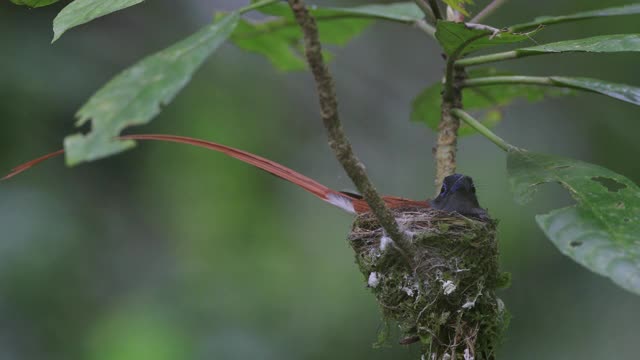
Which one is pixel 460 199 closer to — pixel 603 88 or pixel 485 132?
pixel 485 132

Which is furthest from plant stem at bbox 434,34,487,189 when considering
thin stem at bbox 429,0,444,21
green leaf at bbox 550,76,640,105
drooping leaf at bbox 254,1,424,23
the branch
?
the branch

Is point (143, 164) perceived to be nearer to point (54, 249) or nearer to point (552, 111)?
point (54, 249)

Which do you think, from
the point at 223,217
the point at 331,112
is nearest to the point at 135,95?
the point at 331,112

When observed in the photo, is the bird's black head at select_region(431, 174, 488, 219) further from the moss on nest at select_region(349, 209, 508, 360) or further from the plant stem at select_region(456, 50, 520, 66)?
the plant stem at select_region(456, 50, 520, 66)

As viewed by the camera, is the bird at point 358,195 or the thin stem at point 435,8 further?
the thin stem at point 435,8

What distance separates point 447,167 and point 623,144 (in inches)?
102

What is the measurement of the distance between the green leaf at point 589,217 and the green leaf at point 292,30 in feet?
2.59

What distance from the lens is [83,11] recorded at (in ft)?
5.34

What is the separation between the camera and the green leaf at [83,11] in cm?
159

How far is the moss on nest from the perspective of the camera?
2070 mm

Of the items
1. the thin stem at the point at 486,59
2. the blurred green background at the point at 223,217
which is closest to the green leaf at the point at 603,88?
the thin stem at the point at 486,59

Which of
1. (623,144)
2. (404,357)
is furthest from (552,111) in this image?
(404,357)

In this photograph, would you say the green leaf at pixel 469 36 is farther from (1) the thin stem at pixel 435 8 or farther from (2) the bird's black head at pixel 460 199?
(2) the bird's black head at pixel 460 199

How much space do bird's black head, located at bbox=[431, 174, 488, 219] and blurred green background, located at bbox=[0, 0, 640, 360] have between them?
1.39 meters
